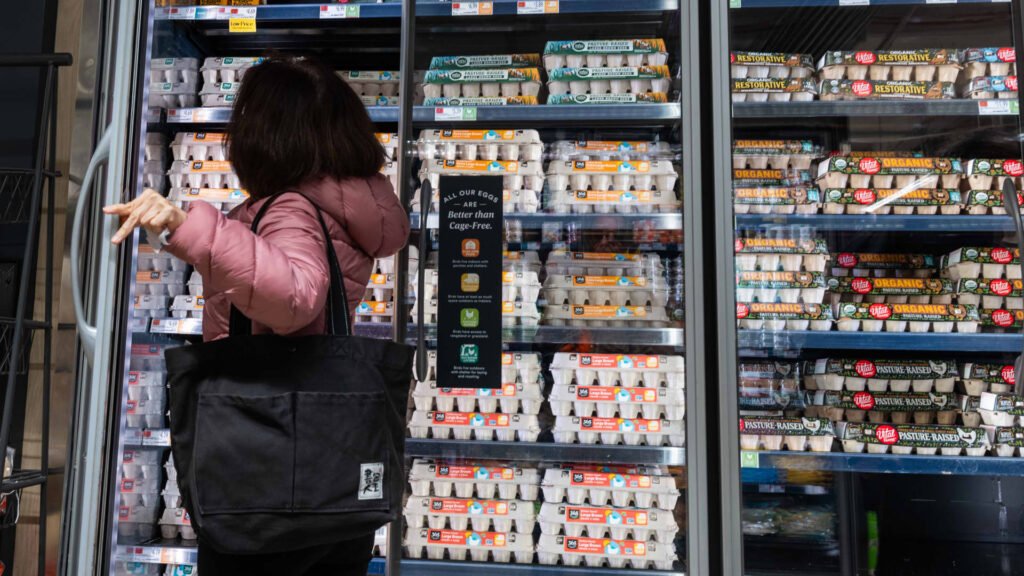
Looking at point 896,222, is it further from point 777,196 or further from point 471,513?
point 471,513

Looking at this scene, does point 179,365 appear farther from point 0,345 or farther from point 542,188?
point 0,345

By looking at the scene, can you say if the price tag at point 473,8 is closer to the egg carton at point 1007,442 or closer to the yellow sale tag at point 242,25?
the yellow sale tag at point 242,25

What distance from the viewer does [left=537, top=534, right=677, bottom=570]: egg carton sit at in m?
2.05

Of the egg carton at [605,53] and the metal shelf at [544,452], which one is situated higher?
the egg carton at [605,53]

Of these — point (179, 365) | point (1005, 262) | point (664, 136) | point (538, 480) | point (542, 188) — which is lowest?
point (538, 480)

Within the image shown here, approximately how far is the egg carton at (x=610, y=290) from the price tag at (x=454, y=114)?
0.52m

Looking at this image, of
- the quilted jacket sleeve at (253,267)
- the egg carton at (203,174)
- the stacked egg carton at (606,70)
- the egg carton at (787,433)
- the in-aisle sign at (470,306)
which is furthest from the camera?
the egg carton at (203,174)

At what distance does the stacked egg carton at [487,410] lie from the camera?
6.95 ft

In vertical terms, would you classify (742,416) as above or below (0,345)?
below

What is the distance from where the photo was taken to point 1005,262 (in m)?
2.17

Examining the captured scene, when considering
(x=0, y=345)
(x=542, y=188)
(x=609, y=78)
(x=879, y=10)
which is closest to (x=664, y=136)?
(x=609, y=78)

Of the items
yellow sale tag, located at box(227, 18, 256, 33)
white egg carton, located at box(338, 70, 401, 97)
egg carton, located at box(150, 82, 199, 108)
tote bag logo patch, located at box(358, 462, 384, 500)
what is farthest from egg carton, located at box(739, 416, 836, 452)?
egg carton, located at box(150, 82, 199, 108)

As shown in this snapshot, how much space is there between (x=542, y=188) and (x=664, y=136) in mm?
412

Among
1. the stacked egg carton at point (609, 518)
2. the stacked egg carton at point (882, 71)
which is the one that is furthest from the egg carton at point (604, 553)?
the stacked egg carton at point (882, 71)
